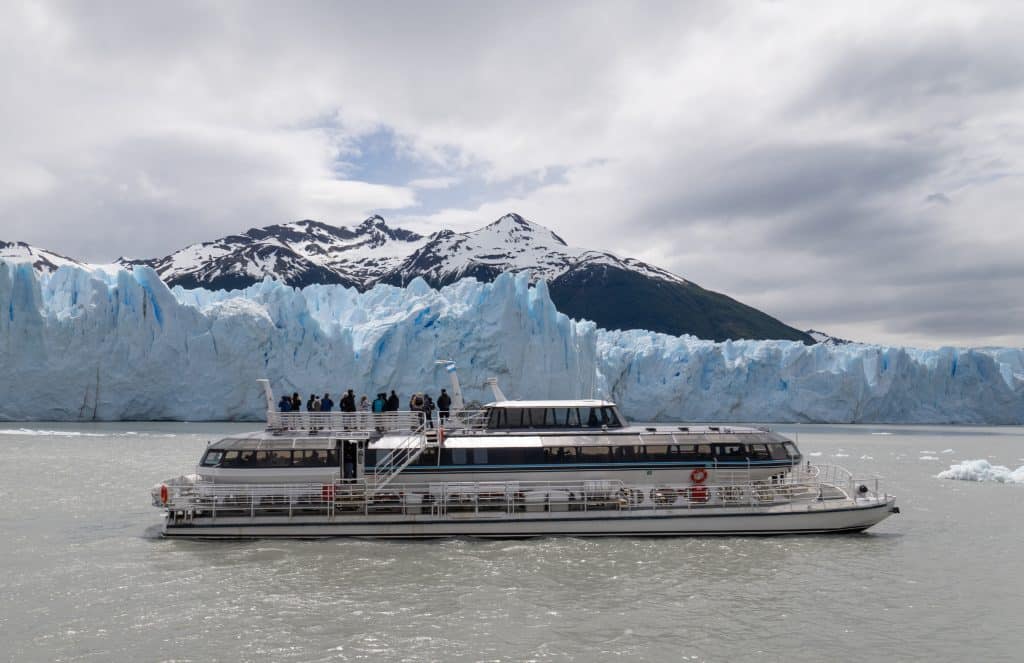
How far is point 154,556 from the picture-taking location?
18.1m

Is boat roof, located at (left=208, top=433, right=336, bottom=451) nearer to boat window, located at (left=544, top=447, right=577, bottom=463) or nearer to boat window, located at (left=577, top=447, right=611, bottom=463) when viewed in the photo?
boat window, located at (left=544, top=447, right=577, bottom=463)

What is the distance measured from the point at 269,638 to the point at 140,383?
54.7 metres

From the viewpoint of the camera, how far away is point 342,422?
869 inches

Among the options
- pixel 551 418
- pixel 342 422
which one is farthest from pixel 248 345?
pixel 551 418

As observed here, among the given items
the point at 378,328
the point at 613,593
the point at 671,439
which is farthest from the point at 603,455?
the point at 378,328

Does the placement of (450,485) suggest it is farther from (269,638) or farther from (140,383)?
(140,383)

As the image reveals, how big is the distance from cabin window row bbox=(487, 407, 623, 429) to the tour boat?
63cm

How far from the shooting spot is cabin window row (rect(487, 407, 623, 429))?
23234 millimetres

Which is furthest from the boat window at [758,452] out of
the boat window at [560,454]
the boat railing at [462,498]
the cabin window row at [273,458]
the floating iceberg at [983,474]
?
the floating iceberg at [983,474]

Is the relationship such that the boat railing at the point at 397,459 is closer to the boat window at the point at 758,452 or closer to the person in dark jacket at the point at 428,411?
the person in dark jacket at the point at 428,411

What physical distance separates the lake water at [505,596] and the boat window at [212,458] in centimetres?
216

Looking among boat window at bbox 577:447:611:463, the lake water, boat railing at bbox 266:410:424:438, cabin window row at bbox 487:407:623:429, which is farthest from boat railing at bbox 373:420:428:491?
boat window at bbox 577:447:611:463

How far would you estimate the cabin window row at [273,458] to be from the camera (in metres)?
20.3

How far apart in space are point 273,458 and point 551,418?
830 cm
